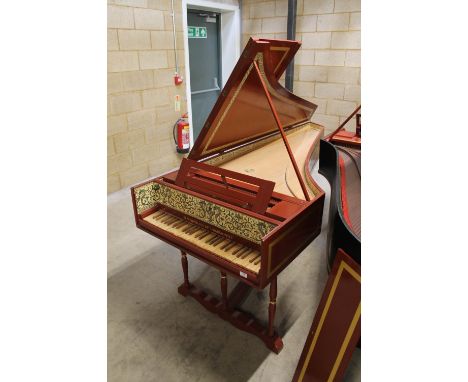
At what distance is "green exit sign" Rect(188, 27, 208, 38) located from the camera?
4.44 metres

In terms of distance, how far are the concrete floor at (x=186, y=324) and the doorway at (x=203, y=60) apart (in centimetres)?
273

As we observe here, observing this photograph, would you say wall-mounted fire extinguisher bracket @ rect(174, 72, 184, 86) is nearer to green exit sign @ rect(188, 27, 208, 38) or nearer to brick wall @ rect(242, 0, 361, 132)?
green exit sign @ rect(188, 27, 208, 38)

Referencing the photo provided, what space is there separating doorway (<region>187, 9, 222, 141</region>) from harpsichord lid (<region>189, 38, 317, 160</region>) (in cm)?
223

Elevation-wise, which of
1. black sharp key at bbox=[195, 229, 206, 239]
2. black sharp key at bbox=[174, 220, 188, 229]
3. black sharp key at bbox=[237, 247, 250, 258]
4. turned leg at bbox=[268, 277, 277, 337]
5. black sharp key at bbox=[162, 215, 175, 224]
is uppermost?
black sharp key at bbox=[162, 215, 175, 224]

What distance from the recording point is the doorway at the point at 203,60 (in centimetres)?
454

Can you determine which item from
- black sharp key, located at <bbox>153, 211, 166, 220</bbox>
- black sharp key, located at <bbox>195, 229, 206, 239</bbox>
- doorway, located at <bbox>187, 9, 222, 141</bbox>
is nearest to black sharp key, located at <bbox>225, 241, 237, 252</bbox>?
black sharp key, located at <bbox>195, 229, 206, 239</bbox>

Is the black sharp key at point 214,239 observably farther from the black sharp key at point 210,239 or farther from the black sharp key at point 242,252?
the black sharp key at point 242,252

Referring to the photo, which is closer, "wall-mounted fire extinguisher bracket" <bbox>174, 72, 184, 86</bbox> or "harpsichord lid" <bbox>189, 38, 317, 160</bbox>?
"harpsichord lid" <bbox>189, 38, 317, 160</bbox>

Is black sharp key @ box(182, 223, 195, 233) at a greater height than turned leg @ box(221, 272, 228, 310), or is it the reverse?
black sharp key @ box(182, 223, 195, 233)

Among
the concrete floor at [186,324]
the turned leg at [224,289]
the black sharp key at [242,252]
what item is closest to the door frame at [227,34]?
the concrete floor at [186,324]

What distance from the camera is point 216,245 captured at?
171 centimetres

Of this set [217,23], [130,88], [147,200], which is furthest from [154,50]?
[147,200]

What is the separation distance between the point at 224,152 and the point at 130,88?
1.84 meters

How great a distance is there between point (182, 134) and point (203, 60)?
128cm
